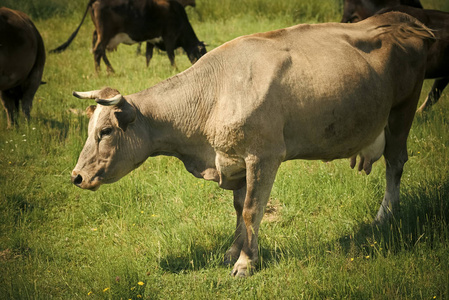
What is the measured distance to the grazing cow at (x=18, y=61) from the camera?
7824 millimetres

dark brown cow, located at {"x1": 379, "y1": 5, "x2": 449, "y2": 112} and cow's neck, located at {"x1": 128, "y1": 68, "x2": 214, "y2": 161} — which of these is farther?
dark brown cow, located at {"x1": 379, "y1": 5, "x2": 449, "y2": 112}

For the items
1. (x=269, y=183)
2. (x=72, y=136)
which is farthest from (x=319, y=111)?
(x=72, y=136)

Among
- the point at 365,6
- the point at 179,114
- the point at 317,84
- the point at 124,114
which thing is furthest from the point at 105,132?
the point at 365,6

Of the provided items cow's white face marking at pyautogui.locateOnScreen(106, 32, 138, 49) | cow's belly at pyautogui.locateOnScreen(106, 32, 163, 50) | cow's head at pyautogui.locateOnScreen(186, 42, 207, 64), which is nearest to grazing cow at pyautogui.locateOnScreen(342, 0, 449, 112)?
cow's head at pyautogui.locateOnScreen(186, 42, 207, 64)

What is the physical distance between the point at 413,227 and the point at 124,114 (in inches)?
108

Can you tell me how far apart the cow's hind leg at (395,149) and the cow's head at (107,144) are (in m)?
2.42

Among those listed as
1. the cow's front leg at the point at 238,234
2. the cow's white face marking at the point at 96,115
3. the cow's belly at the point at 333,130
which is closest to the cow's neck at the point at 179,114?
the cow's white face marking at the point at 96,115

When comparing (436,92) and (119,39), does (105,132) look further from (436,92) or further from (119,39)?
(119,39)

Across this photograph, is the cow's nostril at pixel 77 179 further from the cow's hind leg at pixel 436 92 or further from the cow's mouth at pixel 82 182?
the cow's hind leg at pixel 436 92

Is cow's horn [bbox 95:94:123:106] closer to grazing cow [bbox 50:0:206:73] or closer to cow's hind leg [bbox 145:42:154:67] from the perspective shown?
grazing cow [bbox 50:0:206:73]

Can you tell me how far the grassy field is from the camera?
155 inches

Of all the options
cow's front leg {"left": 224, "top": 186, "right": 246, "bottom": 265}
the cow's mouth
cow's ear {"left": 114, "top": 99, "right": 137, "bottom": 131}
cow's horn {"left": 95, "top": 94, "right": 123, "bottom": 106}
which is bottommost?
cow's front leg {"left": 224, "top": 186, "right": 246, "bottom": 265}

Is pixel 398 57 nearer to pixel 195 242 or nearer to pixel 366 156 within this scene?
pixel 366 156

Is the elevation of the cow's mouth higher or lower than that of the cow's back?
lower
